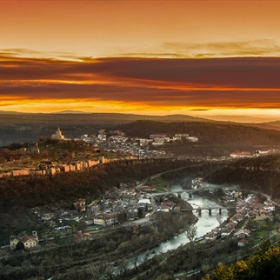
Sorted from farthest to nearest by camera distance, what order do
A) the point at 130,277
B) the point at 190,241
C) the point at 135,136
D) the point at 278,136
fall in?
the point at 135,136
the point at 278,136
the point at 190,241
the point at 130,277

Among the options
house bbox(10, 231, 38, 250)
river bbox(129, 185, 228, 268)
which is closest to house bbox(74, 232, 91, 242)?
house bbox(10, 231, 38, 250)

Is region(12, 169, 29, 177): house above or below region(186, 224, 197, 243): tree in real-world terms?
above

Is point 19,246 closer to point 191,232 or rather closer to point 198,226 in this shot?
point 191,232

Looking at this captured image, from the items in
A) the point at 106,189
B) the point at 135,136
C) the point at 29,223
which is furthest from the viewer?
the point at 135,136

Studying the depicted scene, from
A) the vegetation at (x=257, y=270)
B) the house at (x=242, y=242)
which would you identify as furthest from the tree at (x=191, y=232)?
the vegetation at (x=257, y=270)

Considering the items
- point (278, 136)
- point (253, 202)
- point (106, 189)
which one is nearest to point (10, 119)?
point (278, 136)

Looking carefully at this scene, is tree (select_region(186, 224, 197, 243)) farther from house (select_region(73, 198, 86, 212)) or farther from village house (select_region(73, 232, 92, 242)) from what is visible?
house (select_region(73, 198, 86, 212))

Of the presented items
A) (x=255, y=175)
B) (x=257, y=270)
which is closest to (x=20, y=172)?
(x=255, y=175)

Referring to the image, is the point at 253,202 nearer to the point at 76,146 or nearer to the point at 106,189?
the point at 106,189
